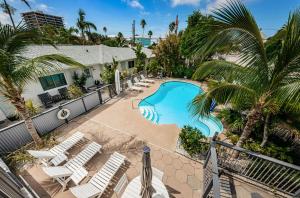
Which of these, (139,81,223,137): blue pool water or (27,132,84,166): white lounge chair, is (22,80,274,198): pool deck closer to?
(27,132,84,166): white lounge chair

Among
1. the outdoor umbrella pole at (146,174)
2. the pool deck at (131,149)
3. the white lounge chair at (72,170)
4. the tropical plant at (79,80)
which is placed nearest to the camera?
the outdoor umbrella pole at (146,174)

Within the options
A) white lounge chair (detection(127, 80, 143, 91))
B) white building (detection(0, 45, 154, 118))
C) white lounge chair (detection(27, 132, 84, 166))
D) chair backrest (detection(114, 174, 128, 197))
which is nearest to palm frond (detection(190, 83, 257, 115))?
chair backrest (detection(114, 174, 128, 197))

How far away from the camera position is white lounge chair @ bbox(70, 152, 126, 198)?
405 centimetres

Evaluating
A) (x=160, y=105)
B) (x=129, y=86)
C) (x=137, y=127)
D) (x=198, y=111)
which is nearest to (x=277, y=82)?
(x=198, y=111)

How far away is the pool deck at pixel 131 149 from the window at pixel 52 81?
5904mm

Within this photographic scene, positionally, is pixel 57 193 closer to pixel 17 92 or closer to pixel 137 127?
pixel 17 92

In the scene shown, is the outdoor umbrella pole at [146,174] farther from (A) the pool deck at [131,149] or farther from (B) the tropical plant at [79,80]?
(B) the tropical plant at [79,80]

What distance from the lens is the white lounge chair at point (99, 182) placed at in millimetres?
4055

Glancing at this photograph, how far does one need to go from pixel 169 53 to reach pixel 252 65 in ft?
55.3

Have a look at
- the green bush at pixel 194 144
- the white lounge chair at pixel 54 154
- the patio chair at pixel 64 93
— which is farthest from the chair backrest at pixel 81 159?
the patio chair at pixel 64 93

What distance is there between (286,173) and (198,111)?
3762 mm

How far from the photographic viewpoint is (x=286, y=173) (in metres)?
4.38

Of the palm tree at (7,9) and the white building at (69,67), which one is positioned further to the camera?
the palm tree at (7,9)

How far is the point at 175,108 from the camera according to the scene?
13.9 metres
